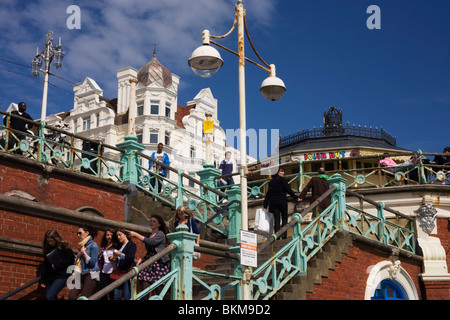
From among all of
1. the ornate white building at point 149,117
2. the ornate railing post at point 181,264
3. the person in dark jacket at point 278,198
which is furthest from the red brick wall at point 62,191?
the ornate white building at point 149,117

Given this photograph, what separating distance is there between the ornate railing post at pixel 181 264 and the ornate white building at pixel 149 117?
4468cm

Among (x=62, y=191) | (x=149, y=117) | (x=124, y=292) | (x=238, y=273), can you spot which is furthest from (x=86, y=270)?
(x=149, y=117)

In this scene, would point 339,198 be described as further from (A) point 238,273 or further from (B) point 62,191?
(B) point 62,191

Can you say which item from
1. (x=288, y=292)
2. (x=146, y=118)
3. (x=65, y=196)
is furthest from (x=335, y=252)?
(x=146, y=118)

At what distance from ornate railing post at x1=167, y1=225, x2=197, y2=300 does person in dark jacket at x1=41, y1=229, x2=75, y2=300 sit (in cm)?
166

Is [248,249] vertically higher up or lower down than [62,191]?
lower down

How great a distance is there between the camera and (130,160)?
1630cm

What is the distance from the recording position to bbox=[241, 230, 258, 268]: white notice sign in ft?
31.6

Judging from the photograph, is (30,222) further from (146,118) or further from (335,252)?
(146,118)

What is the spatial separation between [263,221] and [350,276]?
219 cm

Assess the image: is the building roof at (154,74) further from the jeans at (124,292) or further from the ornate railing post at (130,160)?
the jeans at (124,292)

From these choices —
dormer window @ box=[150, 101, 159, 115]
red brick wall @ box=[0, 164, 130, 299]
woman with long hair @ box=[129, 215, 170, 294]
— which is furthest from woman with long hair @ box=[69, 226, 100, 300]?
dormer window @ box=[150, 101, 159, 115]

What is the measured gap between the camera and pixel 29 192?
14188 mm
